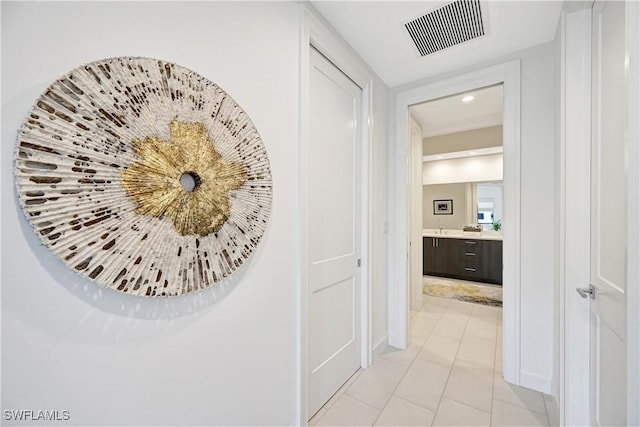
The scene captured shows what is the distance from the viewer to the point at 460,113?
3.60 metres

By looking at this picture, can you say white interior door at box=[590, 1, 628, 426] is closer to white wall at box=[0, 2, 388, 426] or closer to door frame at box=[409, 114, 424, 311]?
white wall at box=[0, 2, 388, 426]

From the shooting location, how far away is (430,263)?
16.6ft

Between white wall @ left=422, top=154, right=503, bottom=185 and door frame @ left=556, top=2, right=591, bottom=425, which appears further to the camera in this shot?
white wall @ left=422, top=154, right=503, bottom=185

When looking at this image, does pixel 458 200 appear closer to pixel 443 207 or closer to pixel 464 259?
pixel 443 207

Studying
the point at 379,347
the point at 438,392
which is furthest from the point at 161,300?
the point at 379,347

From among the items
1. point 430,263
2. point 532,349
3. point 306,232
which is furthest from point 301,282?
point 430,263

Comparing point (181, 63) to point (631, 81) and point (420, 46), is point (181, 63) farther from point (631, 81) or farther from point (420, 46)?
point (420, 46)

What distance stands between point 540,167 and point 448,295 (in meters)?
2.69

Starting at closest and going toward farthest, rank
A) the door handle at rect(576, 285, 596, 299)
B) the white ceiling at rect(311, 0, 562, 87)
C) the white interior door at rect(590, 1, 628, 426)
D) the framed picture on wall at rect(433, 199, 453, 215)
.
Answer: the white interior door at rect(590, 1, 628, 426) → the door handle at rect(576, 285, 596, 299) → the white ceiling at rect(311, 0, 562, 87) → the framed picture on wall at rect(433, 199, 453, 215)

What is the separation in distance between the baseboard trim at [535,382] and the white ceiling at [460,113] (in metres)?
2.66

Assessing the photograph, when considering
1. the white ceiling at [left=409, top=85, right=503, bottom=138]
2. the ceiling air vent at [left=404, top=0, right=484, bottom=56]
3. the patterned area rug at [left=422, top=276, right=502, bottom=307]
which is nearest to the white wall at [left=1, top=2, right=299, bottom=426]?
the ceiling air vent at [left=404, top=0, right=484, bottom=56]

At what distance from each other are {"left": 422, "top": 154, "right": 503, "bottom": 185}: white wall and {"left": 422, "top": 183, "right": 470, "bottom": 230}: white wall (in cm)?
19

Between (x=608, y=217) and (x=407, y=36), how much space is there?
1.57 m
